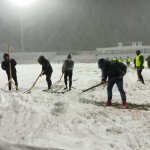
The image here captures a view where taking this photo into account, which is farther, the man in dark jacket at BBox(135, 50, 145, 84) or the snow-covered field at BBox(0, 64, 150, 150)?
the man in dark jacket at BBox(135, 50, 145, 84)

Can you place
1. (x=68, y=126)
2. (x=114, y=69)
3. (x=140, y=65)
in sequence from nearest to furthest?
(x=68, y=126) → (x=114, y=69) → (x=140, y=65)

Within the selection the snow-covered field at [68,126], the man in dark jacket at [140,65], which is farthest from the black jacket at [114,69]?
the man in dark jacket at [140,65]

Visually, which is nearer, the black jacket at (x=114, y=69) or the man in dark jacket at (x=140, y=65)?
the black jacket at (x=114, y=69)

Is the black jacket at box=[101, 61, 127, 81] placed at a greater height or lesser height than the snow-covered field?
greater

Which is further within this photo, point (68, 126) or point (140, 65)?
point (140, 65)

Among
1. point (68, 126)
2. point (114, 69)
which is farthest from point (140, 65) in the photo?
point (68, 126)

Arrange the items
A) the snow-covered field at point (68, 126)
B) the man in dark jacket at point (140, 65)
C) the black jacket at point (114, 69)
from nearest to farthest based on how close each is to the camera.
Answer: the snow-covered field at point (68, 126), the black jacket at point (114, 69), the man in dark jacket at point (140, 65)

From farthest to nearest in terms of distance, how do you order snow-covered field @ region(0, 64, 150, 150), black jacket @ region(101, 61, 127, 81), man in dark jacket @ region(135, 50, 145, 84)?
man in dark jacket @ region(135, 50, 145, 84) → black jacket @ region(101, 61, 127, 81) → snow-covered field @ region(0, 64, 150, 150)

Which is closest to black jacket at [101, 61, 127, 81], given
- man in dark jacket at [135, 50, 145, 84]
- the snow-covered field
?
the snow-covered field

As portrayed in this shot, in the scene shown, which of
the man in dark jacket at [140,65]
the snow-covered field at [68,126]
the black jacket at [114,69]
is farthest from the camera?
the man in dark jacket at [140,65]

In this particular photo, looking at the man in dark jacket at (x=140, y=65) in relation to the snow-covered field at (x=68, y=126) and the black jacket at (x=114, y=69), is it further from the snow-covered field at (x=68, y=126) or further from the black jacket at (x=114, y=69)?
the snow-covered field at (x=68, y=126)

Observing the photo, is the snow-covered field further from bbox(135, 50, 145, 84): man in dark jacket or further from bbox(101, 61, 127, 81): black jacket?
bbox(135, 50, 145, 84): man in dark jacket

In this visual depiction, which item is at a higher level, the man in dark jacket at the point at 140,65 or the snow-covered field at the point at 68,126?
the man in dark jacket at the point at 140,65

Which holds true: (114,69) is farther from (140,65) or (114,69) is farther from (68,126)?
(140,65)
